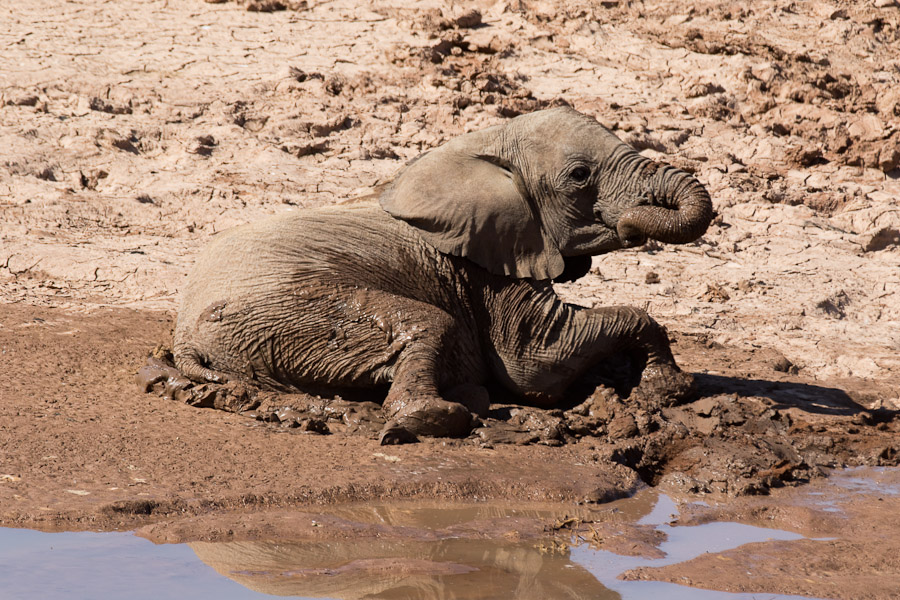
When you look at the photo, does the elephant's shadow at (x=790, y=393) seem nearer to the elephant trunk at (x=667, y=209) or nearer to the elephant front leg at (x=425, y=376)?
the elephant trunk at (x=667, y=209)

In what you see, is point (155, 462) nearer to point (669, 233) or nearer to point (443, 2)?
point (669, 233)

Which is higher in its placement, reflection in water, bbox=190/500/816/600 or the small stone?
reflection in water, bbox=190/500/816/600

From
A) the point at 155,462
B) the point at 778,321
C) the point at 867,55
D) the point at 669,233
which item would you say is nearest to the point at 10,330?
the point at 155,462

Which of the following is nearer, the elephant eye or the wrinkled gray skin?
the wrinkled gray skin

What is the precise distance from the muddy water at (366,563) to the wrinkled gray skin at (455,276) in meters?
1.26

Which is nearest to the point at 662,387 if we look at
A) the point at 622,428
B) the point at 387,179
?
the point at 622,428

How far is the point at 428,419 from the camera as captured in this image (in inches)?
224

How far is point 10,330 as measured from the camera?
7.46 metres

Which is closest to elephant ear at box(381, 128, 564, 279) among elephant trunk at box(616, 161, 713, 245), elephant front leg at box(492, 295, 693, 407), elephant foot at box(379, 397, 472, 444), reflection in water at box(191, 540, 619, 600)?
elephant front leg at box(492, 295, 693, 407)

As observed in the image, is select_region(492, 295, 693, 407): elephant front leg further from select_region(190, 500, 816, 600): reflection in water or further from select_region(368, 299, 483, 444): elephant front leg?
select_region(190, 500, 816, 600): reflection in water

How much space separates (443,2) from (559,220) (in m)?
7.52

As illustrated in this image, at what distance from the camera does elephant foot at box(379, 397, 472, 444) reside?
18.6 ft

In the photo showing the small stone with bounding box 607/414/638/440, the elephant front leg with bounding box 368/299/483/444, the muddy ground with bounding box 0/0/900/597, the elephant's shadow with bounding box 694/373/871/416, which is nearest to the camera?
the muddy ground with bounding box 0/0/900/597

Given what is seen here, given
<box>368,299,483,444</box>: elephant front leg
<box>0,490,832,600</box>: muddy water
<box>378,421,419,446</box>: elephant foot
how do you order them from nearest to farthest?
<box>0,490,832,600</box>: muddy water → <box>378,421,419,446</box>: elephant foot → <box>368,299,483,444</box>: elephant front leg
